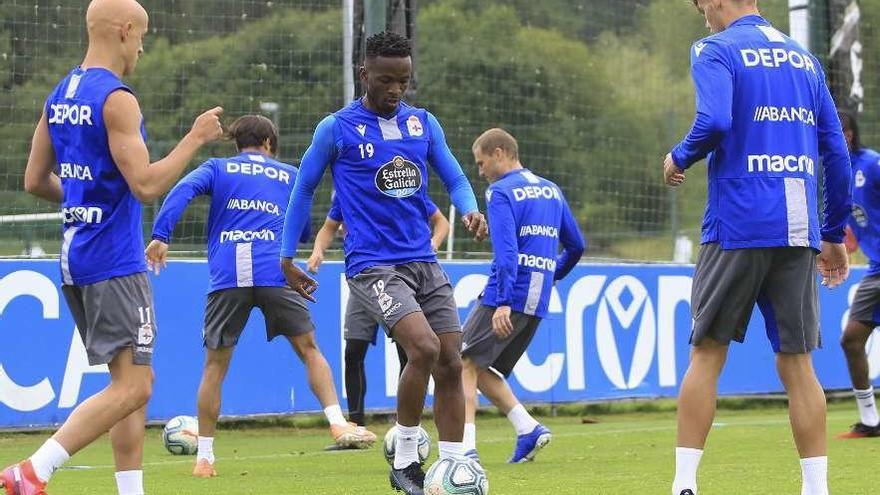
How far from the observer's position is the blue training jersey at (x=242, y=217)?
379 inches

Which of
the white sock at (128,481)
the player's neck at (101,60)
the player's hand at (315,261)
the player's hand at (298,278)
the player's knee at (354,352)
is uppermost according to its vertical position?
the player's neck at (101,60)

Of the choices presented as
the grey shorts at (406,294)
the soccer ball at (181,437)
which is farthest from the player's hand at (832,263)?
the soccer ball at (181,437)

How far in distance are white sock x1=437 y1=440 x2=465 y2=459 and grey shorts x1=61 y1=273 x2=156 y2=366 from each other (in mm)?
1589

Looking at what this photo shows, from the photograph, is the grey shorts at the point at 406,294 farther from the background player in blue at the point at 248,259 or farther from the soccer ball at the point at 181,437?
the soccer ball at the point at 181,437

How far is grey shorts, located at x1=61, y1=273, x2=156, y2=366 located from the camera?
598 cm

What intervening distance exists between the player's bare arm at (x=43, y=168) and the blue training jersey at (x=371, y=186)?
1246 millimetres

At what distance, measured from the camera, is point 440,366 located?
7.17 m

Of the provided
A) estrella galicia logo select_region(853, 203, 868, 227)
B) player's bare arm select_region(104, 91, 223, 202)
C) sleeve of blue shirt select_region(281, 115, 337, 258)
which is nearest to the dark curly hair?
sleeve of blue shirt select_region(281, 115, 337, 258)

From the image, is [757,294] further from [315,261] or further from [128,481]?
[315,261]

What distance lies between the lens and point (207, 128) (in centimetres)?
602

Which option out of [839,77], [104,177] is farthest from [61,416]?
[839,77]

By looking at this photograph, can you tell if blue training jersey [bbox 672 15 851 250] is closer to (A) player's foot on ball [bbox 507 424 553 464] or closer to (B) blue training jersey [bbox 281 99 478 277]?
(B) blue training jersey [bbox 281 99 478 277]

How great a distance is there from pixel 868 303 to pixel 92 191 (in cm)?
698

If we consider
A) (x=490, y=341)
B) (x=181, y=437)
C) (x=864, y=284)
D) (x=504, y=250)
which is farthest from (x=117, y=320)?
(x=864, y=284)
